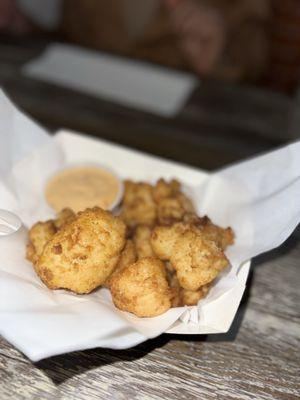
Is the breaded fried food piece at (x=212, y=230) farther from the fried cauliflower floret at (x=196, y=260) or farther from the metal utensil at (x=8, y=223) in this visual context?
the metal utensil at (x=8, y=223)

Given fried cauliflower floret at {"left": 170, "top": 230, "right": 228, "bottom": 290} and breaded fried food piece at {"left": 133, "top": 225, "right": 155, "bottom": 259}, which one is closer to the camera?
fried cauliflower floret at {"left": 170, "top": 230, "right": 228, "bottom": 290}

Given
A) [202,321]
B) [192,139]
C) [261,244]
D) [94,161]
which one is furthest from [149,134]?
[202,321]

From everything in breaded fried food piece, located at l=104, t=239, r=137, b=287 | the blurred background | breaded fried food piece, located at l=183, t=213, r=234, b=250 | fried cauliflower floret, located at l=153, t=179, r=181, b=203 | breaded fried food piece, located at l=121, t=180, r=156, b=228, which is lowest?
breaded fried food piece, located at l=104, t=239, r=137, b=287

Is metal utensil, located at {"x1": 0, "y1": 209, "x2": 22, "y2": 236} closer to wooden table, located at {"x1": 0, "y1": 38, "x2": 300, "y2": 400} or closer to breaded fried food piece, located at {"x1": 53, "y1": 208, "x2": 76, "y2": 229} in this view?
breaded fried food piece, located at {"x1": 53, "y1": 208, "x2": 76, "y2": 229}

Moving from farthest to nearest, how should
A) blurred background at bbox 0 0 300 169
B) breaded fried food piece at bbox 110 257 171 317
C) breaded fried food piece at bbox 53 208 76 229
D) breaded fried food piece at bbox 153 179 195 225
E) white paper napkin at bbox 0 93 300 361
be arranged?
blurred background at bbox 0 0 300 169 < breaded fried food piece at bbox 153 179 195 225 < breaded fried food piece at bbox 53 208 76 229 < breaded fried food piece at bbox 110 257 171 317 < white paper napkin at bbox 0 93 300 361

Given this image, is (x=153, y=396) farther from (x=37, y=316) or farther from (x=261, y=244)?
(x=261, y=244)

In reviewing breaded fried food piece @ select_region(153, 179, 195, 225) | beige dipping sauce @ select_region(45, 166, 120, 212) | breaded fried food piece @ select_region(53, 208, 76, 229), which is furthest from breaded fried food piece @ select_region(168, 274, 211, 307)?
beige dipping sauce @ select_region(45, 166, 120, 212)

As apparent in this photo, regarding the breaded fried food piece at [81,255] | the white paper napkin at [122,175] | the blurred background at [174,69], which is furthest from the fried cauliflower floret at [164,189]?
the blurred background at [174,69]
